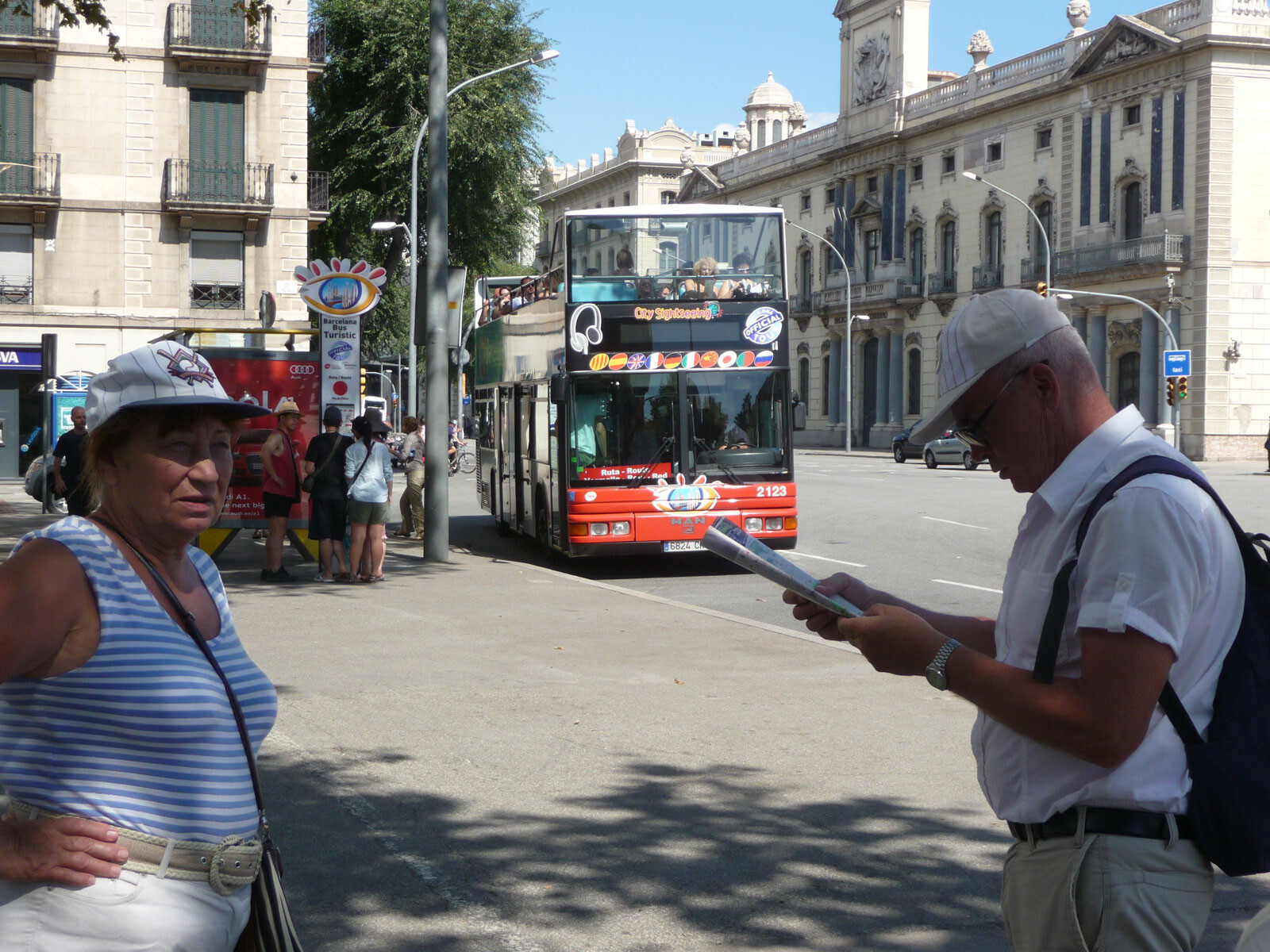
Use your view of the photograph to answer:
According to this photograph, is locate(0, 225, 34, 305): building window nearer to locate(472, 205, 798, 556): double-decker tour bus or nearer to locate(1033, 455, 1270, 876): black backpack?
locate(472, 205, 798, 556): double-decker tour bus

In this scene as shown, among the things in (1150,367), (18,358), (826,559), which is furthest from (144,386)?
(1150,367)

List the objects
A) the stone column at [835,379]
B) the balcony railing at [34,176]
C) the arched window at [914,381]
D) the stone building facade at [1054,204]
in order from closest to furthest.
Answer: the balcony railing at [34,176], the stone building facade at [1054,204], the arched window at [914,381], the stone column at [835,379]

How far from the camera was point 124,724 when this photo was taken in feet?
7.32

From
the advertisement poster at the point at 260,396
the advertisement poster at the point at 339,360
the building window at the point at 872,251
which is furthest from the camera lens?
the building window at the point at 872,251

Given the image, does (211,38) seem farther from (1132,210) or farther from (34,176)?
(1132,210)

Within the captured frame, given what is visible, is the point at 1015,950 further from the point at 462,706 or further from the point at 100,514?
the point at 462,706

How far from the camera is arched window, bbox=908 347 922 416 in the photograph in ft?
200

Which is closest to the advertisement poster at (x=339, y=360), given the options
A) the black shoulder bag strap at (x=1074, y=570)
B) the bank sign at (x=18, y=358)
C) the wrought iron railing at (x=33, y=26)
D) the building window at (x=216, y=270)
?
the black shoulder bag strap at (x=1074, y=570)

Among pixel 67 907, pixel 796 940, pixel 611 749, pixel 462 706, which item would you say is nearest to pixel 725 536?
pixel 67 907

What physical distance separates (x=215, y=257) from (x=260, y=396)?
21.8 m

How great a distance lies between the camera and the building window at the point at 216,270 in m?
36.5

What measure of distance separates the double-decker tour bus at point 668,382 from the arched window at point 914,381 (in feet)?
151

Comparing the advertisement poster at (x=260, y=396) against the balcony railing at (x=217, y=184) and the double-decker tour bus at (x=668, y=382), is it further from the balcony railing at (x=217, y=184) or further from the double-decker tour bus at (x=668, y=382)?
the balcony railing at (x=217, y=184)

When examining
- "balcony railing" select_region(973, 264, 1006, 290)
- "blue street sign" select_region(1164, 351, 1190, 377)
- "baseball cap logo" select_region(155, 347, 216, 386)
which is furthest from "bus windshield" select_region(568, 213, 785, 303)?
"balcony railing" select_region(973, 264, 1006, 290)
